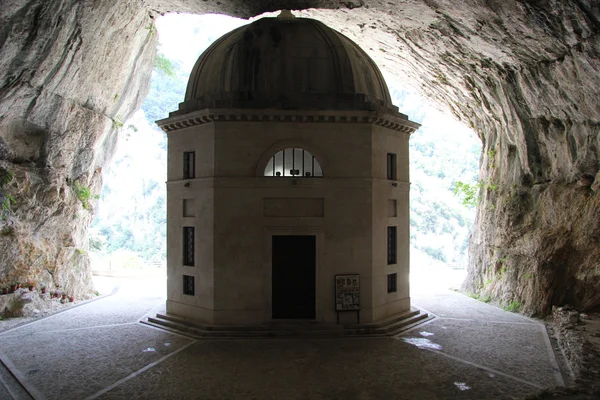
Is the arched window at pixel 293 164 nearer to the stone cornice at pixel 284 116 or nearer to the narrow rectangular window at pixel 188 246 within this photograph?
the stone cornice at pixel 284 116

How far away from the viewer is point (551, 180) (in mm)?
17984

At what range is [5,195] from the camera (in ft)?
56.7

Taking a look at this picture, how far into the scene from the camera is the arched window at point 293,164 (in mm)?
15953

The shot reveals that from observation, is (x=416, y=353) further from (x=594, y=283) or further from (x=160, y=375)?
(x=594, y=283)

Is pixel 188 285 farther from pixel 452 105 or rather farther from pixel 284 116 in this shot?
pixel 452 105

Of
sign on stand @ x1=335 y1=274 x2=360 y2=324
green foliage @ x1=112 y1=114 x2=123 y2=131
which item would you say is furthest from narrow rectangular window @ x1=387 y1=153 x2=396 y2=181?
green foliage @ x1=112 y1=114 x2=123 y2=131

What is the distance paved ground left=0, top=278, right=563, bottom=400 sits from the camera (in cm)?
1031

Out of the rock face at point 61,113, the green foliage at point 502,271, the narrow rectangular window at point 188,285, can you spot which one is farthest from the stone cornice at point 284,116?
the green foliage at point 502,271

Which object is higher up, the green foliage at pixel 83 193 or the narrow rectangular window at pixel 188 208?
the green foliage at pixel 83 193

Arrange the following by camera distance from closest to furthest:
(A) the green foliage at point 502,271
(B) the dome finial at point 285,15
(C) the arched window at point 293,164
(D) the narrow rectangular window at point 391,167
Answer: (C) the arched window at point 293,164 < (D) the narrow rectangular window at point 391,167 < (B) the dome finial at point 285,15 < (A) the green foliage at point 502,271

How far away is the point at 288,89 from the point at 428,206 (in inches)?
1845

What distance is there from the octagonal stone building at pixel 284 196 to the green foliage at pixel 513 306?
597 cm

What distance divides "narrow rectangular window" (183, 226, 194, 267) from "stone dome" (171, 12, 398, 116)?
4664mm

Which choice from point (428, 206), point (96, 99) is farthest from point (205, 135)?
point (428, 206)
